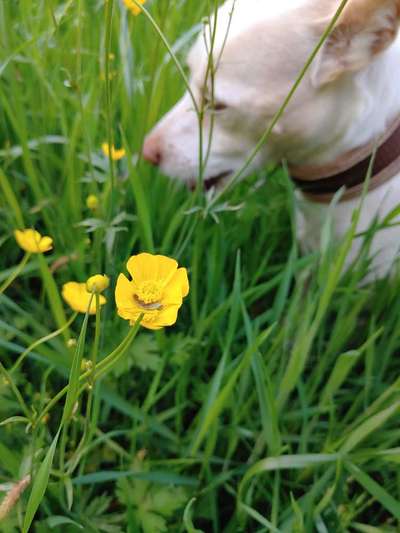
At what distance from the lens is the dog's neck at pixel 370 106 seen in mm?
1085

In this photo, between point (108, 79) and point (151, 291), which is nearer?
point (151, 291)

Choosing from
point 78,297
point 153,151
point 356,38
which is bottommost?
point 78,297

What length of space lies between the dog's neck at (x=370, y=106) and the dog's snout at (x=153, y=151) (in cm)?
34

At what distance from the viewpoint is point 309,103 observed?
1099 millimetres

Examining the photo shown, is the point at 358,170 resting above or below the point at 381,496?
above

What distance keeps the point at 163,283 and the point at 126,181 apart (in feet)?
2.30

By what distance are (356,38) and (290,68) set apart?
123mm

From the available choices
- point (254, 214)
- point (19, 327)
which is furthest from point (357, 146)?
point (19, 327)

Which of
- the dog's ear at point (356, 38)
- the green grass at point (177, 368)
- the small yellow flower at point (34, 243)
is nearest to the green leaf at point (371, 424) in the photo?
the green grass at point (177, 368)

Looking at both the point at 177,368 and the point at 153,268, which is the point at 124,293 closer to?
the point at 153,268

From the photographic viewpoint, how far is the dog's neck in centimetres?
108

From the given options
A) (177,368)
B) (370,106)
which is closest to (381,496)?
(177,368)

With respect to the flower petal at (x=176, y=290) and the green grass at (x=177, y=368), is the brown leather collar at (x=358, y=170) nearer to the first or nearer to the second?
the green grass at (x=177, y=368)

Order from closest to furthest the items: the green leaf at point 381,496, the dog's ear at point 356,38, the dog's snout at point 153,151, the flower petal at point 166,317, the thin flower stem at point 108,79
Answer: the flower petal at point 166,317 < the thin flower stem at point 108,79 < the green leaf at point 381,496 < the dog's ear at point 356,38 < the dog's snout at point 153,151
